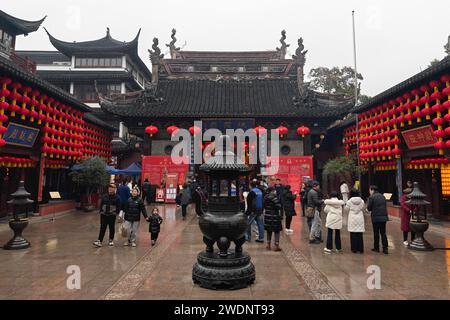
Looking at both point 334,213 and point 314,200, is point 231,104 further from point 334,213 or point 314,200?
point 334,213

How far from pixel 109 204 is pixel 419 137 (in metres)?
11.5

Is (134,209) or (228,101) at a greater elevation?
(228,101)

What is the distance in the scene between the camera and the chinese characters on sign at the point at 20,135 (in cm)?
1044

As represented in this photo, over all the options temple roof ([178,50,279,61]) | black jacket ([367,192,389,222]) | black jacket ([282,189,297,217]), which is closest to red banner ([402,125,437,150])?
black jacket ([367,192,389,222])

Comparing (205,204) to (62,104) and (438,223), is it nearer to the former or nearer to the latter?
(438,223)

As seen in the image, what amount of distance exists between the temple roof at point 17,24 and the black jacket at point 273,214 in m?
17.1

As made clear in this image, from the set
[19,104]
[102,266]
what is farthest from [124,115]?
[102,266]

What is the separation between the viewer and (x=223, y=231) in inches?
186

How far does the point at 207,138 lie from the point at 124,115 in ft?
17.8

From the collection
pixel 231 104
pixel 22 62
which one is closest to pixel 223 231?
pixel 231 104

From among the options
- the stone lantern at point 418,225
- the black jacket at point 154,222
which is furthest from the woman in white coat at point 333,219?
the black jacket at point 154,222

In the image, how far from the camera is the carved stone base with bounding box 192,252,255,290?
4.46 metres

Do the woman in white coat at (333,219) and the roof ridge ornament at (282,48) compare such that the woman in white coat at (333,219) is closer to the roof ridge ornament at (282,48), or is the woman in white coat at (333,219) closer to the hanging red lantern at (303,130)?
the hanging red lantern at (303,130)

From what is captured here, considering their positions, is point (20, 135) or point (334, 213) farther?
point (20, 135)
